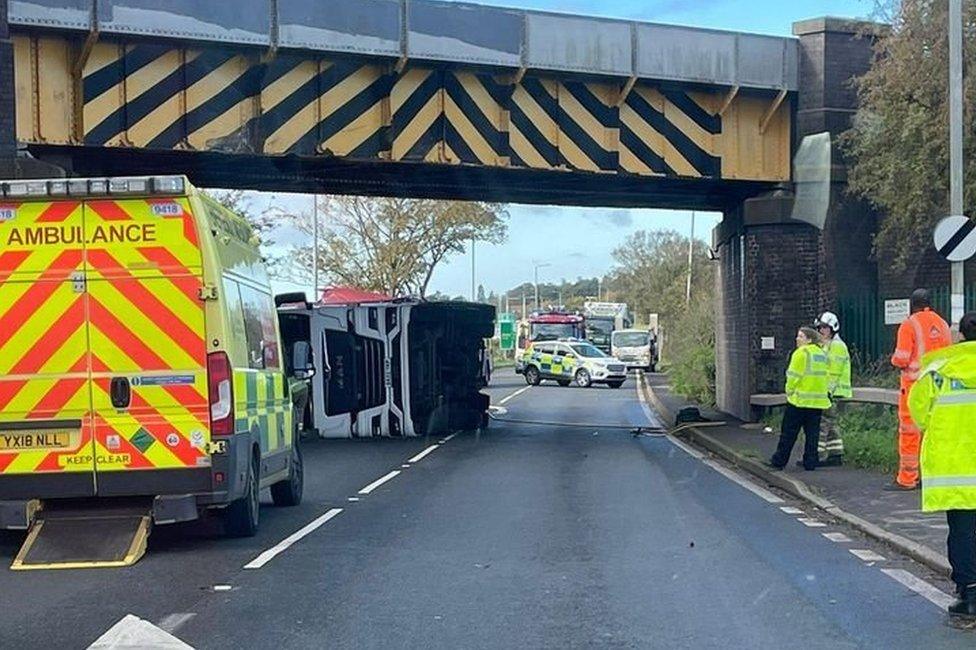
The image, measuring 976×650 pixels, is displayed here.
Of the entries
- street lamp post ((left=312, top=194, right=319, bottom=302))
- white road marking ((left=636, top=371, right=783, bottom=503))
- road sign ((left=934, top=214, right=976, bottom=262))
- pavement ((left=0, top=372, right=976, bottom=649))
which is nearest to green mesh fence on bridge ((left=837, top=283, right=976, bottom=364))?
white road marking ((left=636, top=371, right=783, bottom=503))

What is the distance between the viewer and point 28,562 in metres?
8.84

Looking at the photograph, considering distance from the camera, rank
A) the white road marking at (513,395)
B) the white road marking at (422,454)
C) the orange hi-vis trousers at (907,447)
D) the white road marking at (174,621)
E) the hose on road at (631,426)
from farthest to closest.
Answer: the white road marking at (513,395) < the hose on road at (631,426) < the white road marking at (422,454) < the orange hi-vis trousers at (907,447) < the white road marking at (174,621)

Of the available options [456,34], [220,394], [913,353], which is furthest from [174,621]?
[456,34]

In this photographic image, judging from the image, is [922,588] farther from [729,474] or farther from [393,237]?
[393,237]

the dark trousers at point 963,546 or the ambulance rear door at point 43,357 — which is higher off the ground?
the ambulance rear door at point 43,357

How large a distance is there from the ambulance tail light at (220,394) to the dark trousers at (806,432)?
741 cm

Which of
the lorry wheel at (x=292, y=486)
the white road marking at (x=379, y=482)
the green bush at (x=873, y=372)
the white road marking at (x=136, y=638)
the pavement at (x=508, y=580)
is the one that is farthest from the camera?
the green bush at (x=873, y=372)

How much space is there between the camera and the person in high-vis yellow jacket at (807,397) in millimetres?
14070

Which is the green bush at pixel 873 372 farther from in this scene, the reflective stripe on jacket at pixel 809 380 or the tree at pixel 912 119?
the reflective stripe on jacket at pixel 809 380

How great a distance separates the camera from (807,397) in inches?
554

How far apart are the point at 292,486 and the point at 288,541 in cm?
238

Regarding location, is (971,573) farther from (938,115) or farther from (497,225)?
(497,225)

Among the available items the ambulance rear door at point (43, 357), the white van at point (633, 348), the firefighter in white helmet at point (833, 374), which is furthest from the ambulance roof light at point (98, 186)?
the white van at point (633, 348)

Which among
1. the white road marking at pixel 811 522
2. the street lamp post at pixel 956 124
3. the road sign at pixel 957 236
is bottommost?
the white road marking at pixel 811 522
